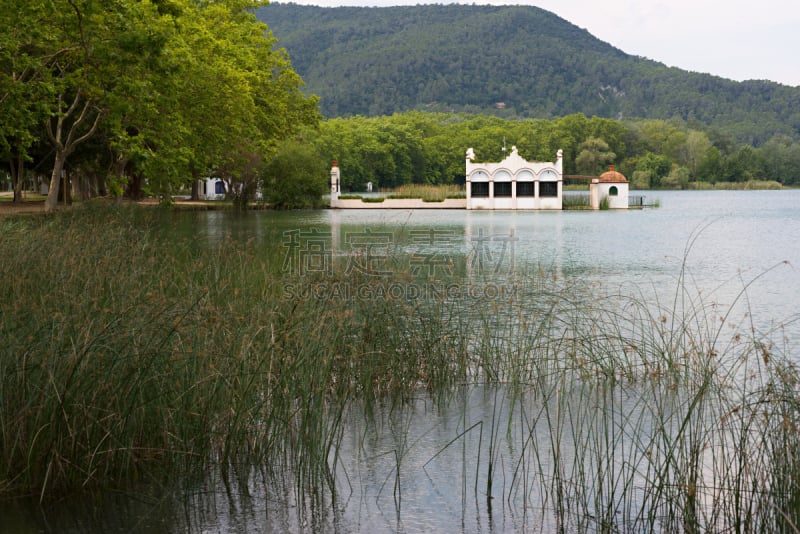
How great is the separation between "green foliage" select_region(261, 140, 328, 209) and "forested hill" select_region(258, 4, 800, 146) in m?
106

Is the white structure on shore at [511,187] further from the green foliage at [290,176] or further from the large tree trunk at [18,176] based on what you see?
the large tree trunk at [18,176]

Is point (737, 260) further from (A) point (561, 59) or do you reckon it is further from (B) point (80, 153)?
(A) point (561, 59)

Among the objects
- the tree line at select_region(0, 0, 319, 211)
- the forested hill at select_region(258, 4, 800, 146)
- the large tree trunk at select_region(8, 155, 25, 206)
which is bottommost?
the large tree trunk at select_region(8, 155, 25, 206)

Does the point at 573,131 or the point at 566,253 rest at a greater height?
the point at 573,131

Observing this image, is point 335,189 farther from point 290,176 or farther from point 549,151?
point 549,151

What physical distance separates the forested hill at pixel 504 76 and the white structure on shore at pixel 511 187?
313 ft

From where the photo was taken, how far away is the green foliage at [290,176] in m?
49.1

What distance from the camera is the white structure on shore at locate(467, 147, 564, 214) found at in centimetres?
5528

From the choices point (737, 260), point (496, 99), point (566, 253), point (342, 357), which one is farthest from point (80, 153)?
point (496, 99)

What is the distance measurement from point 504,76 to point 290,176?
133 meters

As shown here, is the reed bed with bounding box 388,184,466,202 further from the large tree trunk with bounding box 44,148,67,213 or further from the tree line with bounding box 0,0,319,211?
the large tree trunk with bounding box 44,148,67,213

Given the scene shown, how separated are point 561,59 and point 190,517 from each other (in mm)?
183440

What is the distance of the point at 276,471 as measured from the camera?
509 centimetres

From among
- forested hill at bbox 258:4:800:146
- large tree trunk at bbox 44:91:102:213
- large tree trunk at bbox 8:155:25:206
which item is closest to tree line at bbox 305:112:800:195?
forested hill at bbox 258:4:800:146
